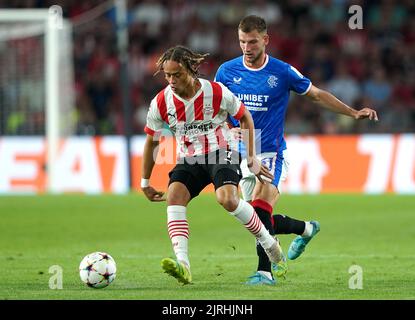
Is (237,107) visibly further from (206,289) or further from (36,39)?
(36,39)

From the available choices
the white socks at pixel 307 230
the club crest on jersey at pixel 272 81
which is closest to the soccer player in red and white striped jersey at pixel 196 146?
the club crest on jersey at pixel 272 81

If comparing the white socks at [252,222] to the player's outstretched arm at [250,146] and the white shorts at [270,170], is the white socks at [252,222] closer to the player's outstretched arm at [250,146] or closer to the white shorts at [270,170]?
the player's outstretched arm at [250,146]

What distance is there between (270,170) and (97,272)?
199cm

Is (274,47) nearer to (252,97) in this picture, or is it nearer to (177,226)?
(252,97)

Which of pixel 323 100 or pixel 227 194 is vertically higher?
pixel 323 100

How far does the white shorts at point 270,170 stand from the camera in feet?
31.2

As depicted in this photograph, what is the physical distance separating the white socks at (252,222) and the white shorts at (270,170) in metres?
0.82

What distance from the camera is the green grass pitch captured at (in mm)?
8211

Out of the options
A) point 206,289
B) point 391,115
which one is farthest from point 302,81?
point 391,115

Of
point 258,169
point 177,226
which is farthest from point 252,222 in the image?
point 177,226

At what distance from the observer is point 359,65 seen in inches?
934

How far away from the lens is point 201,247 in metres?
12.4

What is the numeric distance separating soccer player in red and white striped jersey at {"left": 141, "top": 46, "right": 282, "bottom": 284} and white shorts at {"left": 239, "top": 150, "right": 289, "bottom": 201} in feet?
2.32
